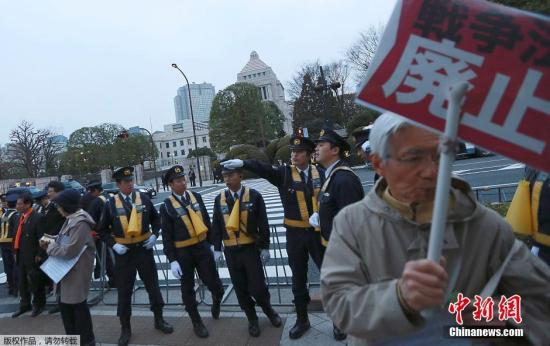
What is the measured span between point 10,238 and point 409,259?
770cm

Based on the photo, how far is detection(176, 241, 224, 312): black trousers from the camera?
4.50m

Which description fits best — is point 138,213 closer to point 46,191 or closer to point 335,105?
point 46,191

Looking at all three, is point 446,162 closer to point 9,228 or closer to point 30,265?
point 30,265

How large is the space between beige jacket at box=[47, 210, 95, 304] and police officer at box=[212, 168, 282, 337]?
1.41 m

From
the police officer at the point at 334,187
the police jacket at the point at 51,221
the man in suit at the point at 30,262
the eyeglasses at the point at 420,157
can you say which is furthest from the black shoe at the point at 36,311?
the eyeglasses at the point at 420,157

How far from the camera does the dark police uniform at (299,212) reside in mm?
4250

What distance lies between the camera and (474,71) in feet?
3.77

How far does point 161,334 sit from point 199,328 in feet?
1.76

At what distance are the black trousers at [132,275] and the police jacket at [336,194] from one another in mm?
2412

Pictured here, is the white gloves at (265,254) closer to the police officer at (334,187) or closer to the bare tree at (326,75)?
the police officer at (334,187)

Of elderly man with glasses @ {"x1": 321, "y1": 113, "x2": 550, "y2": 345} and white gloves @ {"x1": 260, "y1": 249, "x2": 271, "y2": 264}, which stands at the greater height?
elderly man with glasses @ {"x1": 321, "y1": 113, "x2": 550, "y2": 345}

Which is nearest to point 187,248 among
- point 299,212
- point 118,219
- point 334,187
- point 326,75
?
point 118,219

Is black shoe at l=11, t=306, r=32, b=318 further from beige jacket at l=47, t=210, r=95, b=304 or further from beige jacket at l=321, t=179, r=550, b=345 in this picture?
beige jacket at l=321, t=179, r=550, b=345

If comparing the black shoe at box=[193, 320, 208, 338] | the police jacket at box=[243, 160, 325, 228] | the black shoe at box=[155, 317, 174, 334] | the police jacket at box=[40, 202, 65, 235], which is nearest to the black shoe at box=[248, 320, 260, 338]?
the black shoe at box=[193, 320, 208, 338]
